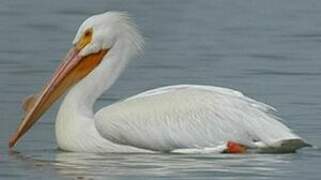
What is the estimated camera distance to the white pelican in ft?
48.2

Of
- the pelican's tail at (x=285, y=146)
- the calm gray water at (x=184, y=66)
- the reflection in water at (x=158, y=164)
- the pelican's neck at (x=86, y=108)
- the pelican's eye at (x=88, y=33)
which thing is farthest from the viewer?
the pelican's eye at (x=88, y=33)

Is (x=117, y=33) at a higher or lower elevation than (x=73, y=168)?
higher

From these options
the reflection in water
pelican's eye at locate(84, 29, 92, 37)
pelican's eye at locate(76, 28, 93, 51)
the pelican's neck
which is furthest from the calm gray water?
pelican's eye at locate(84, 29, 92, 37)

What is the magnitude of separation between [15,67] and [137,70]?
4.00ft

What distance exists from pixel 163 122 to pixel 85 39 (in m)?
1.00

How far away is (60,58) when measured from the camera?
20.2 metres

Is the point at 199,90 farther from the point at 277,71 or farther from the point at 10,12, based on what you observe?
the point at 10,12

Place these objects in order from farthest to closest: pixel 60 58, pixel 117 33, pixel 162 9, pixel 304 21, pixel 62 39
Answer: pixel 162 9
pixel 304 21
pixel 62 39
pixel 60 58
pixel 117 33

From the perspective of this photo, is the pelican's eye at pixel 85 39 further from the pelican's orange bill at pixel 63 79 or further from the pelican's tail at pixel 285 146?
the pelican's tail at pixel 285 146

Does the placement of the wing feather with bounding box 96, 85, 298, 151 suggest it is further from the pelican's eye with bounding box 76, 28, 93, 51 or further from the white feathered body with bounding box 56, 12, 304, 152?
the pelican's eye with bounding box 76, 28, 93, 51

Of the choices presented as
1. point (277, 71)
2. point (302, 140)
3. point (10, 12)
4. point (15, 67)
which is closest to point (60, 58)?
point (15, 67)

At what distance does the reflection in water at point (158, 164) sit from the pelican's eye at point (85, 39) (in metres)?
0.93

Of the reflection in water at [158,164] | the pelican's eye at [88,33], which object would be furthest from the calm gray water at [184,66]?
the pelican's eye at [88,33]

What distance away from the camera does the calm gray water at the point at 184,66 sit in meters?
14.2
